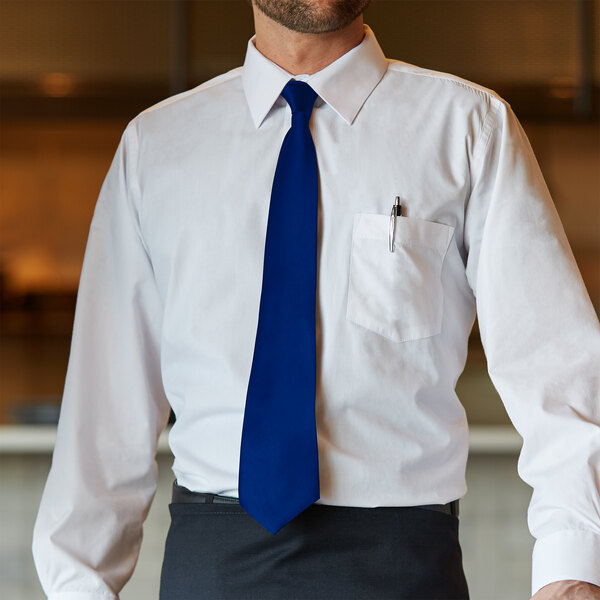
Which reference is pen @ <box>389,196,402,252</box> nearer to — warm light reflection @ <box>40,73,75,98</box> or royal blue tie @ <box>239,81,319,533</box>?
royal blue tie @ <box>239,81,319,533</box>

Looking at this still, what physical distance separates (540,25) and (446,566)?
2.35 m

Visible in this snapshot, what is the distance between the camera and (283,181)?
39.7 inches

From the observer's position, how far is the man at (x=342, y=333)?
3.08ft

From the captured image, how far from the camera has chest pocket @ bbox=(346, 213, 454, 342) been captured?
967 mm

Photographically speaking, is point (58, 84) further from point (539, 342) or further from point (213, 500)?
point (539, 342)

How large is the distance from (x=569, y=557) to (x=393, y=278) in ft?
1.01

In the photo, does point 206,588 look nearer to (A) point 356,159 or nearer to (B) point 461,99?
(A) point 356,159

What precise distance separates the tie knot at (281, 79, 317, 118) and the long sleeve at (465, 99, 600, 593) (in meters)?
0.18

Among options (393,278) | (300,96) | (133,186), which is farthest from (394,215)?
(133,186)

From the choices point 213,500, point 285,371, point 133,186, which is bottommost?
point 213,500

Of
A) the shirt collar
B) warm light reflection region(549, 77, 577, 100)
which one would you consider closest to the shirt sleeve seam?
the shirt collar

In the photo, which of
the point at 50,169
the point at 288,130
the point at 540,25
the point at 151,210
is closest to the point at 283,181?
the point at 288,130

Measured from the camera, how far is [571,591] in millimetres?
863

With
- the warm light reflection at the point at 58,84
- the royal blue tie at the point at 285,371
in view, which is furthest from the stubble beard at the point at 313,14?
the warm light reflection at the point at 58,84
